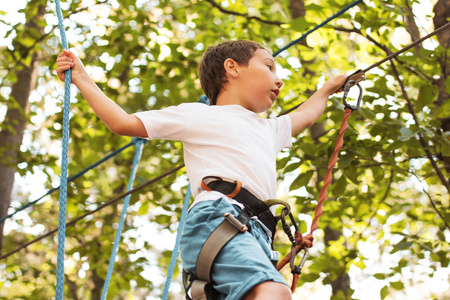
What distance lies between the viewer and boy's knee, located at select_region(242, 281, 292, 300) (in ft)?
4.22

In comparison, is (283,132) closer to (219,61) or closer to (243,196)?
(219,61)

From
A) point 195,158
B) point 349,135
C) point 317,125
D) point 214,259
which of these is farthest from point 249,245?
point 317,125

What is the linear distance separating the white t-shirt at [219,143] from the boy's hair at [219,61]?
207 mm

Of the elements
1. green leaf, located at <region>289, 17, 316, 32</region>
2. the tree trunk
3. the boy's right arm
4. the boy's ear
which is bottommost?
the boy's right arm

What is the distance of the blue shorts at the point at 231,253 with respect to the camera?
1.33m

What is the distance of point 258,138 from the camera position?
1821 mm

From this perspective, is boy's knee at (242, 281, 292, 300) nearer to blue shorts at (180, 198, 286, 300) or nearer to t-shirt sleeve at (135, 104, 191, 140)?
blue shorts at (180, 198, 286, 300)

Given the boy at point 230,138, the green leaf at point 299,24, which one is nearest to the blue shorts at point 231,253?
the boy at point 230,138

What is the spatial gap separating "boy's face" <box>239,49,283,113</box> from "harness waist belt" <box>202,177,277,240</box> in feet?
1.40

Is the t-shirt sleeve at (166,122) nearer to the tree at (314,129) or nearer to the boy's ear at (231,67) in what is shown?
the boy's ear at (231,67)

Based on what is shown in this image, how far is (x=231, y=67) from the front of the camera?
6.59ft

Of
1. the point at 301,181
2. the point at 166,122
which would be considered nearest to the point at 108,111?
the point at 166,122

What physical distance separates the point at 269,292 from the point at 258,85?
0.87 m

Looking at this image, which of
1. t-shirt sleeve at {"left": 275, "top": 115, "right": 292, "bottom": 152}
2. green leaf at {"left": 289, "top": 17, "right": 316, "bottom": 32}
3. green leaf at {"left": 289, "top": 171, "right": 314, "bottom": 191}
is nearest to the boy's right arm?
t-shirt sleeve at {"left": 275, "top": 115, "right": 292, "bottom": 152}
